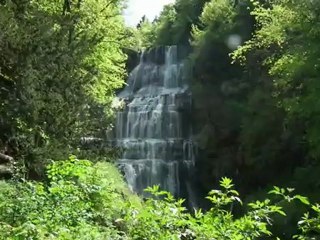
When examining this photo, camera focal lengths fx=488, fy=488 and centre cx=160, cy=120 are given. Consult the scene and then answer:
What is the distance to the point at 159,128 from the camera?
115 feet

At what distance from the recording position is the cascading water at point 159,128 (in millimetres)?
31016

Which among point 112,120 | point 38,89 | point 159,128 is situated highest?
point 159,128

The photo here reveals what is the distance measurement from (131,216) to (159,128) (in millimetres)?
30373

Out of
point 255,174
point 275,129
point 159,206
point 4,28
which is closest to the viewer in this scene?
point 159,206

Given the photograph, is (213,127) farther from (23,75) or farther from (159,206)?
(159,206)

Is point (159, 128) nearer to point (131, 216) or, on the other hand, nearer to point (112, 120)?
point (112, 120)

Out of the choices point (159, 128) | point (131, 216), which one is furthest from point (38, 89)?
point (159, 128)

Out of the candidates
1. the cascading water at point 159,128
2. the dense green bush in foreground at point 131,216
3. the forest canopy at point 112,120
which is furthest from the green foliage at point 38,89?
the cascading water at point 159,128

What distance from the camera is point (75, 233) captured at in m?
4.85

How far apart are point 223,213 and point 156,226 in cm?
62

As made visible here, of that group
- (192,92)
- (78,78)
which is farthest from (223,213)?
(192,92)

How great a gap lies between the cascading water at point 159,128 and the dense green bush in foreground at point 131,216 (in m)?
21.9

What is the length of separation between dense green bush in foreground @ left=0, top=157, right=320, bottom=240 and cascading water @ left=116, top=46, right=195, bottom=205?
2194 cm

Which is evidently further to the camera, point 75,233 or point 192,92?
point 192,92
